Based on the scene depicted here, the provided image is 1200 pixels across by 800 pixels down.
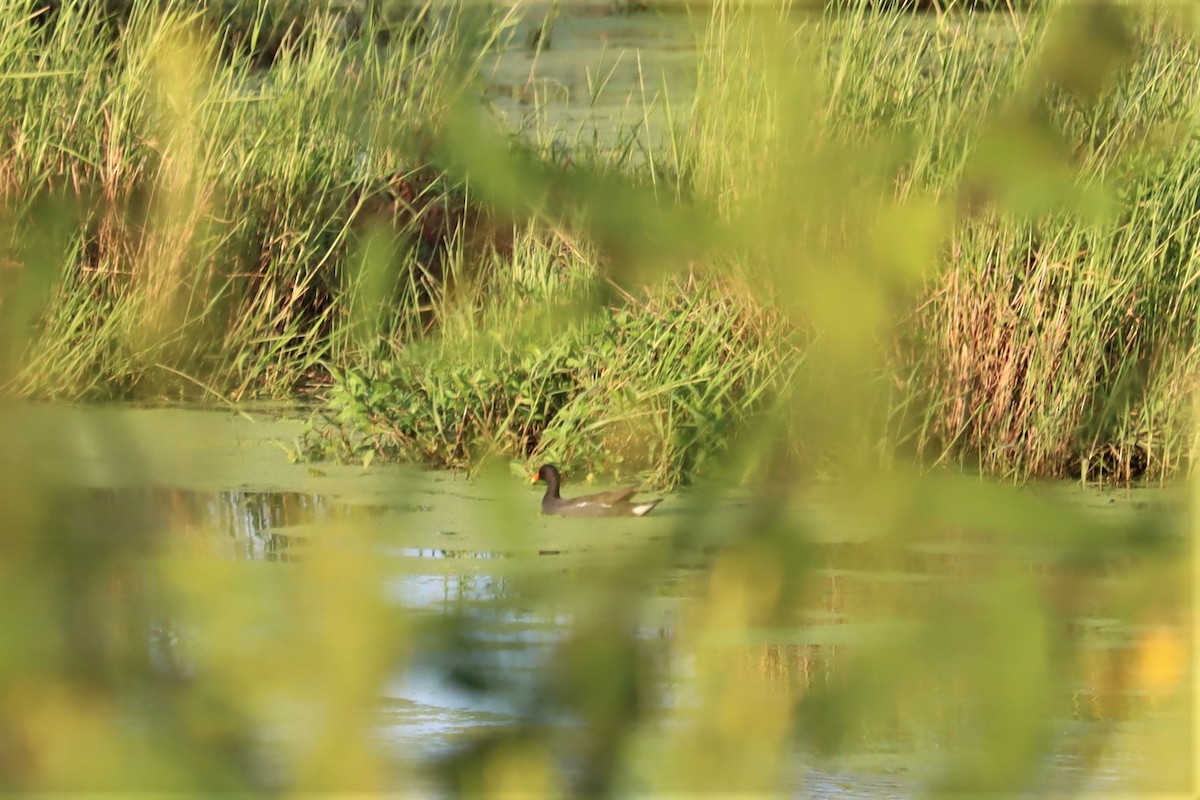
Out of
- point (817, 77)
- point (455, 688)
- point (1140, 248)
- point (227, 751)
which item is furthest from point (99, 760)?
point (1140, 248)

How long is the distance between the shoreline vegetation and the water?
40mm

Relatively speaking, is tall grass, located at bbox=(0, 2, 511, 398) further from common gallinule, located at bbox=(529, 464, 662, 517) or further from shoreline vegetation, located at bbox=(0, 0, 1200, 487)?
common gallinule, located at bbox=(529, 464, 662, 517)

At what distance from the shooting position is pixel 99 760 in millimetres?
544

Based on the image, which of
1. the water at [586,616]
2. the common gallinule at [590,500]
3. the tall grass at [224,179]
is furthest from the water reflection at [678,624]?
the tall grass at [224,179]

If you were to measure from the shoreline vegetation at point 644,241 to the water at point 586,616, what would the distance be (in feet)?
0.13

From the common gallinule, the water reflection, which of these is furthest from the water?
the common gallinule

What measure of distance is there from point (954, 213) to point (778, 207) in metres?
0.07

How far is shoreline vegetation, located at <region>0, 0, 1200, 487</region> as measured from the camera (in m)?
0.66

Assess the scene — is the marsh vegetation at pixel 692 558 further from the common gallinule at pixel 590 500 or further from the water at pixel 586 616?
the common gallinule at pixel 590 500

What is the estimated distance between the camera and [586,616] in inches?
24.8

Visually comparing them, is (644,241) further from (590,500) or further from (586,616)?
(590,500)

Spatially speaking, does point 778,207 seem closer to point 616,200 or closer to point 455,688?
point 616,200

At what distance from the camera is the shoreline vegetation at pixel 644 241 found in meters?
0.66

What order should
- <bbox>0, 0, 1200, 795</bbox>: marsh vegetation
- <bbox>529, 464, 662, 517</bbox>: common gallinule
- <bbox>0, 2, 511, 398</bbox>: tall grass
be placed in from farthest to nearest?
<bbox>0, 2, 511, 398</bbox>: tall grass
<bbox>529, 464, 662, 517</bbox>: common gallinule
<bbox>0, 0, 1200, 795</bbox>: marsh vegetation
